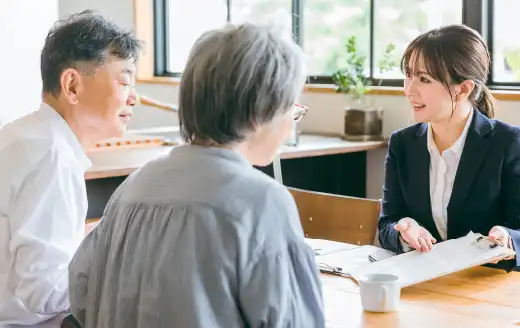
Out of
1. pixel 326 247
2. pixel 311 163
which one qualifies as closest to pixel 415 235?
pixel 326 247

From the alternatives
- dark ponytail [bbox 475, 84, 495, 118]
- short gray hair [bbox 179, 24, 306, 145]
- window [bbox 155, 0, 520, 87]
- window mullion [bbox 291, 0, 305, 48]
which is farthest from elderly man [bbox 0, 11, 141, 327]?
window mullion [bbox 291, 0, 305, 48]

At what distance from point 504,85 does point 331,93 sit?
Result: 0.90m

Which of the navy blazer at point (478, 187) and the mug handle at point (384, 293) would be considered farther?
the navy blazer at point (478, 187)

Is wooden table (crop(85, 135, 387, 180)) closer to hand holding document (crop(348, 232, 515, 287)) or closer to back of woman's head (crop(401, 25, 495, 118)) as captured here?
back of woman's head (crop(401, 25, 495, 118))

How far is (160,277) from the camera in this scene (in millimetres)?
1204

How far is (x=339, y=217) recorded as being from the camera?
8.29 feet

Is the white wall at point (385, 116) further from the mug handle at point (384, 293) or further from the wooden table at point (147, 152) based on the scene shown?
the mug handle at point (384, 293)

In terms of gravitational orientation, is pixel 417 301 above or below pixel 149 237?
below

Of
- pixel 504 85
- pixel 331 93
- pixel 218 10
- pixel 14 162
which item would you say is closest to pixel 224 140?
pixel 14 162

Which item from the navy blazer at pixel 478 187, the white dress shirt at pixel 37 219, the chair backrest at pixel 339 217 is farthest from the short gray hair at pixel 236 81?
the chair backrest at pixel 339 217

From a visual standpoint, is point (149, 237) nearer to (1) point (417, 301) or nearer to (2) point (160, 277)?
(2) point (160, 277)

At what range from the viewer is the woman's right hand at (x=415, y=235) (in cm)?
199

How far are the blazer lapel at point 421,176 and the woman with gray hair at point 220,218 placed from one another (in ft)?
3.64

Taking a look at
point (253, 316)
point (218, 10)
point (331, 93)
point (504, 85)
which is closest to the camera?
point (253, 316)
